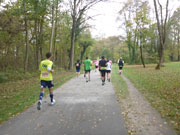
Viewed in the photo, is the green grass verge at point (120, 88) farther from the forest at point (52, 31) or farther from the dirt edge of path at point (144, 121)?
the forest at point (52, 31)

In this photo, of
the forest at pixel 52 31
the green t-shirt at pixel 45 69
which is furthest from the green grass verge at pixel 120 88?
the forest at pixel 52 31

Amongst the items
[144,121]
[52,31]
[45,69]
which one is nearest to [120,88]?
[144,121]

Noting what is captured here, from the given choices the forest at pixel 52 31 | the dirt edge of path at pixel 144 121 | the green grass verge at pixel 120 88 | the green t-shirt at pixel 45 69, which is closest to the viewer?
the dirt edge of path at pixel 144 121

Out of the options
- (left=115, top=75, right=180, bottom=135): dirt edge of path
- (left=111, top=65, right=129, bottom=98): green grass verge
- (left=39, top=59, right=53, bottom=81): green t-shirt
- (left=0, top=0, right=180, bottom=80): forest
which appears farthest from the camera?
(left=0, top=0, right=180, bottom=80): forest

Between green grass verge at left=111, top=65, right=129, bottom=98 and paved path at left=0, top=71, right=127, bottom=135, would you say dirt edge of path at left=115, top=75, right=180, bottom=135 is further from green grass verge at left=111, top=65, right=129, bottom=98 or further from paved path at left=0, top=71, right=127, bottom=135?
green grass verge at left=111, top=65, right=129, bottom=98

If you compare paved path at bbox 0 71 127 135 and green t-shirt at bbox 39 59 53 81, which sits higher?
green t-shirt at bbox 39 59 53 81

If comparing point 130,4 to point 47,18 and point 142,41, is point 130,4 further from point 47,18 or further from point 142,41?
point 47,18

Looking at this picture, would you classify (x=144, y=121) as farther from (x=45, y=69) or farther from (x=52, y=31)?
(x=52, y=31)

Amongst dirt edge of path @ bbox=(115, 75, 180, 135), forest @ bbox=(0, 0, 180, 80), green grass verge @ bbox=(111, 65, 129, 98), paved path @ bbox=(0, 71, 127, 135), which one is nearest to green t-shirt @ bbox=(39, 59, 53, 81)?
paved path @ bbox=(0, 71, 127, 135)

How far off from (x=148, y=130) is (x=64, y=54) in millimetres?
32842

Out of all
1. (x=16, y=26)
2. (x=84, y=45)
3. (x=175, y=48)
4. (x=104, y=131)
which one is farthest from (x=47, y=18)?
(x=175, y=48)

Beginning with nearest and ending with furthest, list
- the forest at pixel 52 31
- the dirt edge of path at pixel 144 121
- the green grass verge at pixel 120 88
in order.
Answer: the dirt edge of path at pixel 144 121, the green grass verge at pixel 120 88, the forest at pixel 52 31

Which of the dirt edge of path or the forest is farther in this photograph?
the forest

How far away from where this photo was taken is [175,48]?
2034 inches
